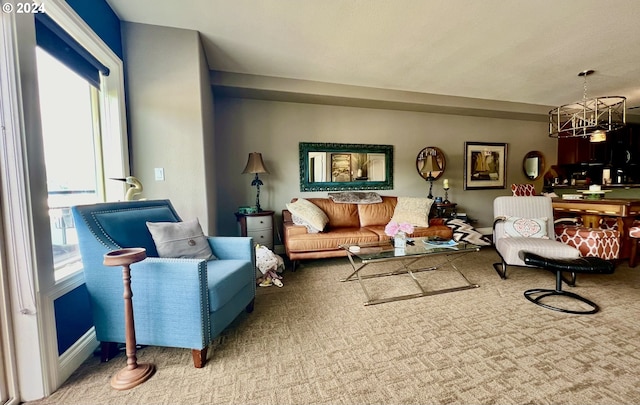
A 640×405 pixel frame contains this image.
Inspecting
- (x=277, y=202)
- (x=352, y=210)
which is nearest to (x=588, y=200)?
(x=352, y=210)

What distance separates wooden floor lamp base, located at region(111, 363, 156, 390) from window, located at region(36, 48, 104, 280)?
674mm

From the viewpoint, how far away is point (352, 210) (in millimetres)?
3877

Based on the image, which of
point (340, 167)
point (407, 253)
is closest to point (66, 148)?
point (407, 253)

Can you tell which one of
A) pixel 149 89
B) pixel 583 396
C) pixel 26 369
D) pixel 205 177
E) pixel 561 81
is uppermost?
pixel 561 81

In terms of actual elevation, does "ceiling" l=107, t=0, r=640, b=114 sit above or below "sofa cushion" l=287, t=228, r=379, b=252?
above

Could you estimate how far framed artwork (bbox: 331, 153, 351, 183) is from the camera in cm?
418

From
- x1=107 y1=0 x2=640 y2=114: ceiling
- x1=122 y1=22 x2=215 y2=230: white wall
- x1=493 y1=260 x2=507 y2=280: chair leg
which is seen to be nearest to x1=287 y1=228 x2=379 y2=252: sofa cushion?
x1=122 y1=22 x2=215 y2=230: white wall

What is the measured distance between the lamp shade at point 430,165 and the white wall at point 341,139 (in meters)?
0.18

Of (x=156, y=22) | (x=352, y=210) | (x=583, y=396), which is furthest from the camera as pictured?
(x=352, y=210)

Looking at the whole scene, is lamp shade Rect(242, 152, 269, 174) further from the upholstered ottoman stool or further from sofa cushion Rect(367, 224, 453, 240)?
the upholstered ottoman stool

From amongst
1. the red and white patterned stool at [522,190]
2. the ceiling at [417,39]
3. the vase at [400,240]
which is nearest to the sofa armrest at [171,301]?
the vase at [400,240]

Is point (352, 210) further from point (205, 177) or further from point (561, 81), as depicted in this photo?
point (561, 81)

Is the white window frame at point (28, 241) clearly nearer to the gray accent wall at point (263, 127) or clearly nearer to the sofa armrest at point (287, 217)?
the gray accent wall at point (263, 127)

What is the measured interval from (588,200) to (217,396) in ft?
15.6
